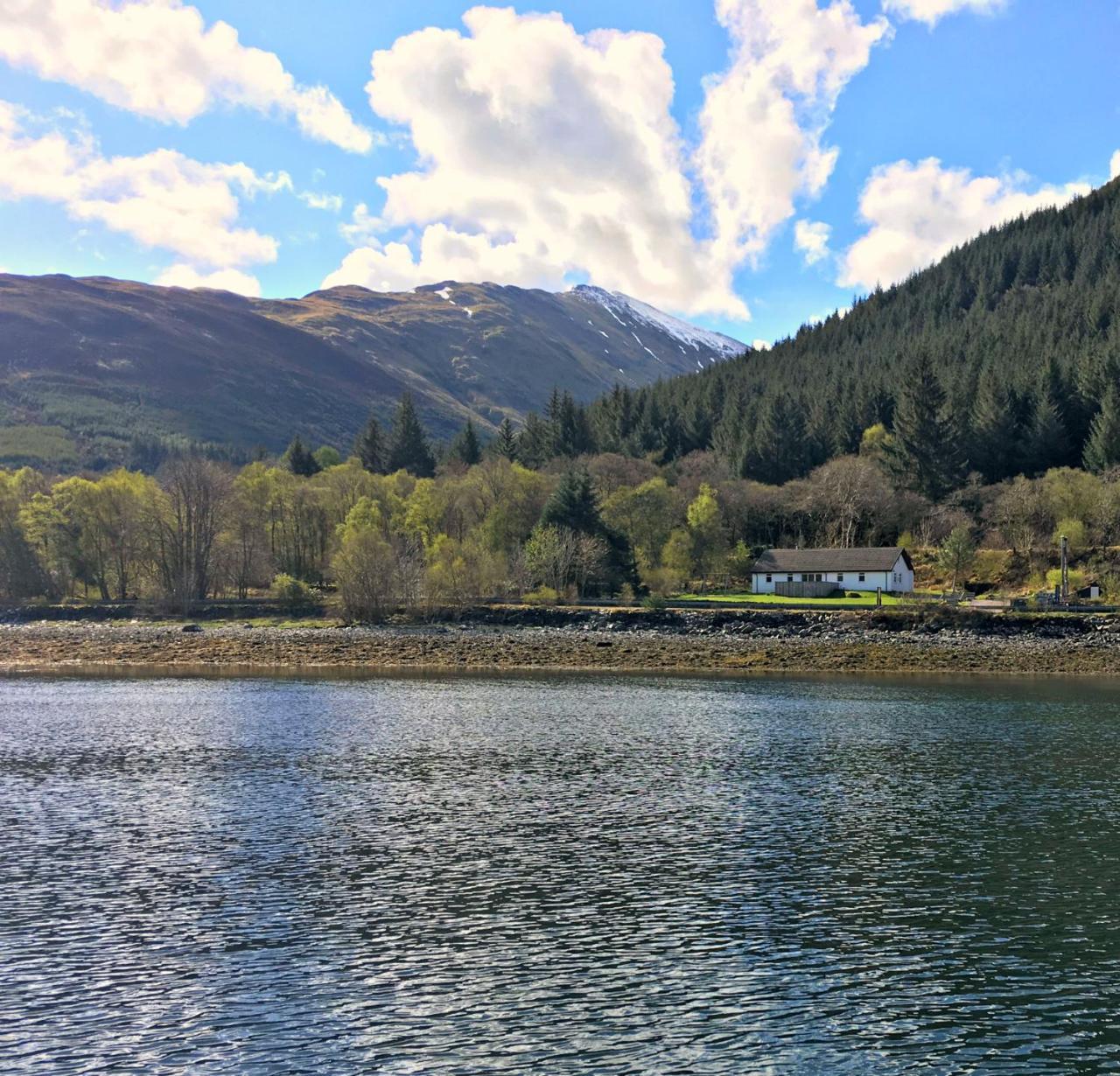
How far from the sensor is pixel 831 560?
86.7 meters

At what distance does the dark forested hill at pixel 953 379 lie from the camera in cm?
10500

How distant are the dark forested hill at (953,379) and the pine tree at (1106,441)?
150 mm

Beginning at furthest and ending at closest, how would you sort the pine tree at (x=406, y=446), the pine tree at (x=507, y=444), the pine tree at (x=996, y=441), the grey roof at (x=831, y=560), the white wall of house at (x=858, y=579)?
the pine tree at (x=406, y=446), the pine tree at (x=507, y=444), the pine tree at (x=996, y=441), the grey roof at (x=831, y=560), the white wall of house at (x=858, y=579)

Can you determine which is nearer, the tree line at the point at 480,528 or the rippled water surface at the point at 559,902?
the rippled water surface at the point at 559,902

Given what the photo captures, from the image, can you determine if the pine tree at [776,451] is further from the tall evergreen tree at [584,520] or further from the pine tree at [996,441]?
the tall evergreen tree at [584,520]

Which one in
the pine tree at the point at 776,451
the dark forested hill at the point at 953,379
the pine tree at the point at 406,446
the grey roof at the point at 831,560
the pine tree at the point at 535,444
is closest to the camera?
the grey roof at the point at 831,560

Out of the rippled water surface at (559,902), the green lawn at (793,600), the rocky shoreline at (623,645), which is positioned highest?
the green lawn at (793,600)

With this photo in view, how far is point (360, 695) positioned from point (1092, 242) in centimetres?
17377

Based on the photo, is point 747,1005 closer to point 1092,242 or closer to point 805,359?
point 805,359

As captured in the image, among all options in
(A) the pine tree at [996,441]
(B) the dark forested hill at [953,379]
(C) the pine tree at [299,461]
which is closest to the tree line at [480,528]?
(A) the pine tree at [996,441]

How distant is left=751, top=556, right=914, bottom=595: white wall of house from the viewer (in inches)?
3285

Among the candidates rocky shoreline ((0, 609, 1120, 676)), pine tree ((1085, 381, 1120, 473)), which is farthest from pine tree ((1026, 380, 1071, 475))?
rocky shoreline ((0, 609, 1120, 676))

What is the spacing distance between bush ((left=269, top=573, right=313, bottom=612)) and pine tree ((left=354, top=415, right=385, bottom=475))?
53884 millimetres

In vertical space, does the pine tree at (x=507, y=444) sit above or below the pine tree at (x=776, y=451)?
above
